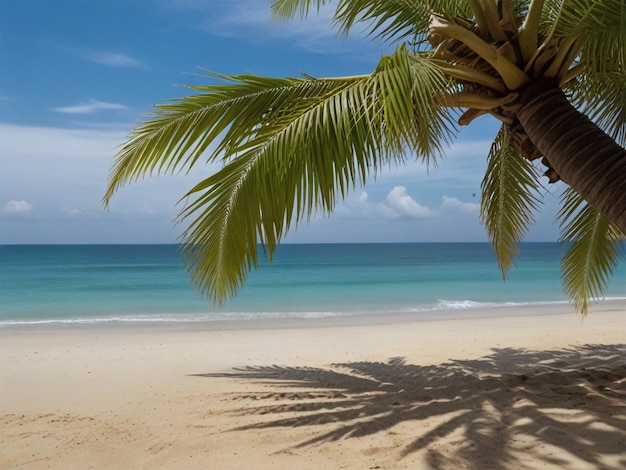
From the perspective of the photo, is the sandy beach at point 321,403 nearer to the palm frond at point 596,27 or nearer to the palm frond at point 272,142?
the palm frond at point 272,142

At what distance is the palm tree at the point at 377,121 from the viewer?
3887mm

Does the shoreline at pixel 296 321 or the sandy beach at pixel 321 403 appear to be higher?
the sandy beach at pixel 321 403

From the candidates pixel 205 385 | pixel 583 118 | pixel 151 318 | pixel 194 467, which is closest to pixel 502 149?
pixel 583 118

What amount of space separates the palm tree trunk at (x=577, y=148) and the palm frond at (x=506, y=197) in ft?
7.53

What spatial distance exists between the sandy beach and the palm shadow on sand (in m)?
0.02

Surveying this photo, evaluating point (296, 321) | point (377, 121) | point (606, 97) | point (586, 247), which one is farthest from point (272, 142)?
point (296, 321)

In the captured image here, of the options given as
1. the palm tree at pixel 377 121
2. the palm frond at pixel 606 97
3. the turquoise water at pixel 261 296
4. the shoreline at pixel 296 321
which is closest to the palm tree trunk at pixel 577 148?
the palm tree at pixel 377 121

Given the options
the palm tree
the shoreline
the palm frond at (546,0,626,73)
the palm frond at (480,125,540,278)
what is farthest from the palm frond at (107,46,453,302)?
the shoreline

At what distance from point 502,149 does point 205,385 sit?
174 inches

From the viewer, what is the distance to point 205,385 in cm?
634

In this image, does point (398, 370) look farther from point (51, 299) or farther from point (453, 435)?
point (51, 299)

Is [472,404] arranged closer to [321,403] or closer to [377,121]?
[321,403]

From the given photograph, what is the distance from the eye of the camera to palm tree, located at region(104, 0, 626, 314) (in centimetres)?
389

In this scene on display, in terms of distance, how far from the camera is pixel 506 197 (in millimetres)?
6992
